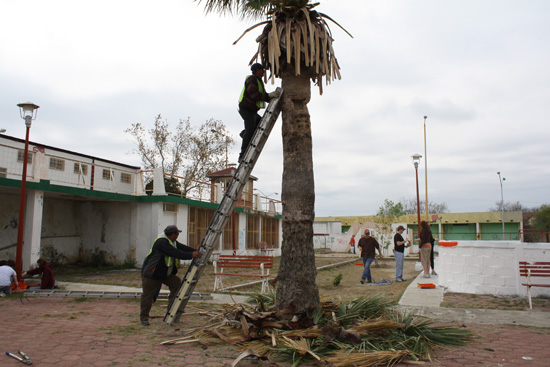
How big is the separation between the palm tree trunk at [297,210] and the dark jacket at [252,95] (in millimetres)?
377

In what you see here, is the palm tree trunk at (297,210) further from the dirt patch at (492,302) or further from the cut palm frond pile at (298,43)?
the dirt patch at (492,302)

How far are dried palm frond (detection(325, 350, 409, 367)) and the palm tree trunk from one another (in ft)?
4.21

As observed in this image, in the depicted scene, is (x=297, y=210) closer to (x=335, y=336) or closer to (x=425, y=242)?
(x=335, y=336)

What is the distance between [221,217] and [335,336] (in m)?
2.43

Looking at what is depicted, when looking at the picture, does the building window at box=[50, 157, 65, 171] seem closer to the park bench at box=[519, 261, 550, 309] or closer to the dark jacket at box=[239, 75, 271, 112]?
the dark jacket at box=[239, 75, 271, 112]

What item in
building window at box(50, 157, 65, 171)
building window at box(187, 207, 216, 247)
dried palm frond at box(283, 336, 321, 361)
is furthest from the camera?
building window at box(187, 207, 216, 247)

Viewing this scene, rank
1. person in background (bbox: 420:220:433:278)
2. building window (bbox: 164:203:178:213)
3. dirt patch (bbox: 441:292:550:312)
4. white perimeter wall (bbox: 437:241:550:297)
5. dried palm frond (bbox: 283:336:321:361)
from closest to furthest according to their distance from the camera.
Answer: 1. dried palm frond (bbox: 283:336:321:361)
2. dirt patch (bbox: 441:292:550:312)
3. white perimeter wall (bbox: 437:241:550:297)
4. person in background (bbox: 420:220:433:278)
5. building window (bbox: 164:203:178:213)

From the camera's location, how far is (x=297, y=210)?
6.07 metres

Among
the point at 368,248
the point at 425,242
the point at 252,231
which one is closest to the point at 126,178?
the point at 252,231

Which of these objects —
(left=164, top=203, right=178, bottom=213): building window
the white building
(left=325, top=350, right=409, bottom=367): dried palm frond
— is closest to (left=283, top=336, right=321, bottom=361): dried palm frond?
(left=325, top=350, right=409, bottom=367): dried palm frond

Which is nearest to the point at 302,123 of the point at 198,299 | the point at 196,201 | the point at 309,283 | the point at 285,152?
the point at 285,152

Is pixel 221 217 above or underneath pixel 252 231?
above

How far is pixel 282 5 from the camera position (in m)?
6.67

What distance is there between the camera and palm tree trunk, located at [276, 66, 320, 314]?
19.5 ft
